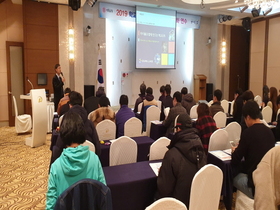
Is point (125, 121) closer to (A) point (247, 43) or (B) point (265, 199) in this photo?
(B) point (265, 199)

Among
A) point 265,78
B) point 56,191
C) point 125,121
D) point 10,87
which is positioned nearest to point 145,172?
point 56,191

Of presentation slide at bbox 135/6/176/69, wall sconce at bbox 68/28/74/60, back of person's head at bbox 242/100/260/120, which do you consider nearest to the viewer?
back of person's head at bbox 242/100/260/120

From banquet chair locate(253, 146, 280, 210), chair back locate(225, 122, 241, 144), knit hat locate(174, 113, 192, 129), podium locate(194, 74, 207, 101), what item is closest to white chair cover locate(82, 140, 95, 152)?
knit hat locate(174, 113, 192, 129)

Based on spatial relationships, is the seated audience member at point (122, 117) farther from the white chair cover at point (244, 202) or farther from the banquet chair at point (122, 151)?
the white chair cover at point (244, 202)

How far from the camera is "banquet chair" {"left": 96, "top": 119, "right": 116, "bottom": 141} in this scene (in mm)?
3900

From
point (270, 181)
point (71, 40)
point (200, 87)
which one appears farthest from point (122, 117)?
point (200, 87)

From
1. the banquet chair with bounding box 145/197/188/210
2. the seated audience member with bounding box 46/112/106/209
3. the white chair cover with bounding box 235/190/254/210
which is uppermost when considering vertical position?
the seated audience member with bounding box 46/112/106/209

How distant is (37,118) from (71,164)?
13.5 feet

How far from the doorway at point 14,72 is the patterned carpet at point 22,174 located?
78.1 inches

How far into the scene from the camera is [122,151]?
3051 mm

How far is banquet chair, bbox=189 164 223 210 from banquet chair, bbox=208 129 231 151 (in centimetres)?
128

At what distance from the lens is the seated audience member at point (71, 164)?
5.46 ft

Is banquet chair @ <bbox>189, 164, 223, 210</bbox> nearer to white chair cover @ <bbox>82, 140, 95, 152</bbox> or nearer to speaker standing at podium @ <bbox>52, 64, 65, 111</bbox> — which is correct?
white chair cover @ <bbox>82, 140, 95, 152</bbox>

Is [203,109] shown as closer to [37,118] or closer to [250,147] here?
[250,147]
